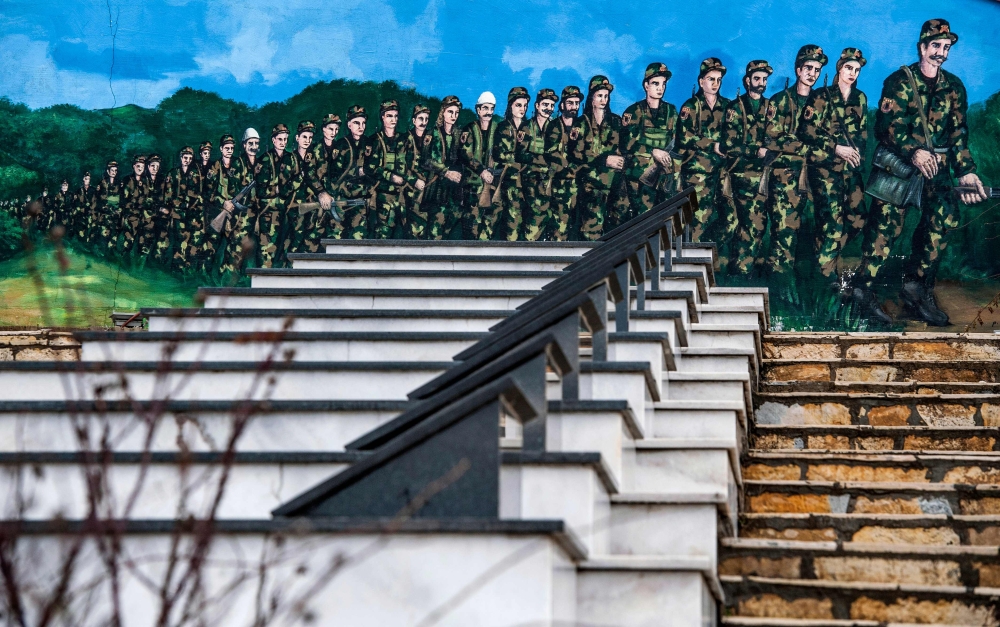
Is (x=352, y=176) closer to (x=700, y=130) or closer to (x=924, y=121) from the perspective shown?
(x=700, y=130)

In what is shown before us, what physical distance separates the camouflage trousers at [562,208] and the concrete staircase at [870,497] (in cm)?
442

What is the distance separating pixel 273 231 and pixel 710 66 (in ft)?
13.4

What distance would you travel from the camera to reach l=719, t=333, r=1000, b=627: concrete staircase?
4582 mm

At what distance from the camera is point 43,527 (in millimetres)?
3242

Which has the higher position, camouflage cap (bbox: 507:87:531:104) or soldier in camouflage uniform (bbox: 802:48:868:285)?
camouflage cap (bbox: 507:87:531:104)

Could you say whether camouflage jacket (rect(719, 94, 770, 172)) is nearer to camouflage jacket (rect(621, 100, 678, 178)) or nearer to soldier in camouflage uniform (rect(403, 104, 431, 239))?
camouflage jacket (rect(621, 100, 678, 178))

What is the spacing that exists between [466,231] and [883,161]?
3547 mm

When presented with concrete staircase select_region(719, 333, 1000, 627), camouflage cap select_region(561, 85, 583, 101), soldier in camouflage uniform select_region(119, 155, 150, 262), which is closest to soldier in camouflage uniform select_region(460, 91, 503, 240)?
camouflage cap select_region(561, 85, 583, 101)

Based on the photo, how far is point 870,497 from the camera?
18.0 ft

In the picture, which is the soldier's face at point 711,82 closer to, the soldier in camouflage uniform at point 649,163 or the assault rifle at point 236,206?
the soldier in camouflage uniform at point 649,163

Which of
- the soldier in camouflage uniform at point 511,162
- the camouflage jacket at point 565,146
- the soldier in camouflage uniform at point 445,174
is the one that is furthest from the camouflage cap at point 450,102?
the camouflage jacket at point 565,146

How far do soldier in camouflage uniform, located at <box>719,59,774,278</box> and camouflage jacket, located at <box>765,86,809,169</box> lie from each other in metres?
0.07

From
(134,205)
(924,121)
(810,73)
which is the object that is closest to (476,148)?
(810,73)

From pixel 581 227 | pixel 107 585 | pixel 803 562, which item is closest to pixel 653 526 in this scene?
pixel 803 562
